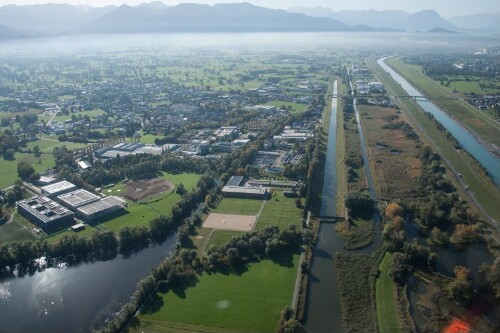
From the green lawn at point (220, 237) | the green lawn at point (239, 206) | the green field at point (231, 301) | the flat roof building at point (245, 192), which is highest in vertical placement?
the flat roof building at point (245, 192)

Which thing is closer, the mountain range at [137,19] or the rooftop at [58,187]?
the rooftop at [58,187]

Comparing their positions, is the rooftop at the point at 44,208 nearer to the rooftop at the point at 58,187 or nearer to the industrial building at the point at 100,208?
the industrial building at the point at 100,208

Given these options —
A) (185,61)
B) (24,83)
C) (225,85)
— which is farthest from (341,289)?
(185,61)

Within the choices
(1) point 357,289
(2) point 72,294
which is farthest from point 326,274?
(2) point 72,294

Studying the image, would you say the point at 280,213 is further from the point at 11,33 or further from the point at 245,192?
the point at 11,33

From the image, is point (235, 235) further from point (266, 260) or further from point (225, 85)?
point (225, 85)

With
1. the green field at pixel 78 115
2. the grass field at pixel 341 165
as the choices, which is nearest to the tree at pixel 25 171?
the green field at pixel 78 115
